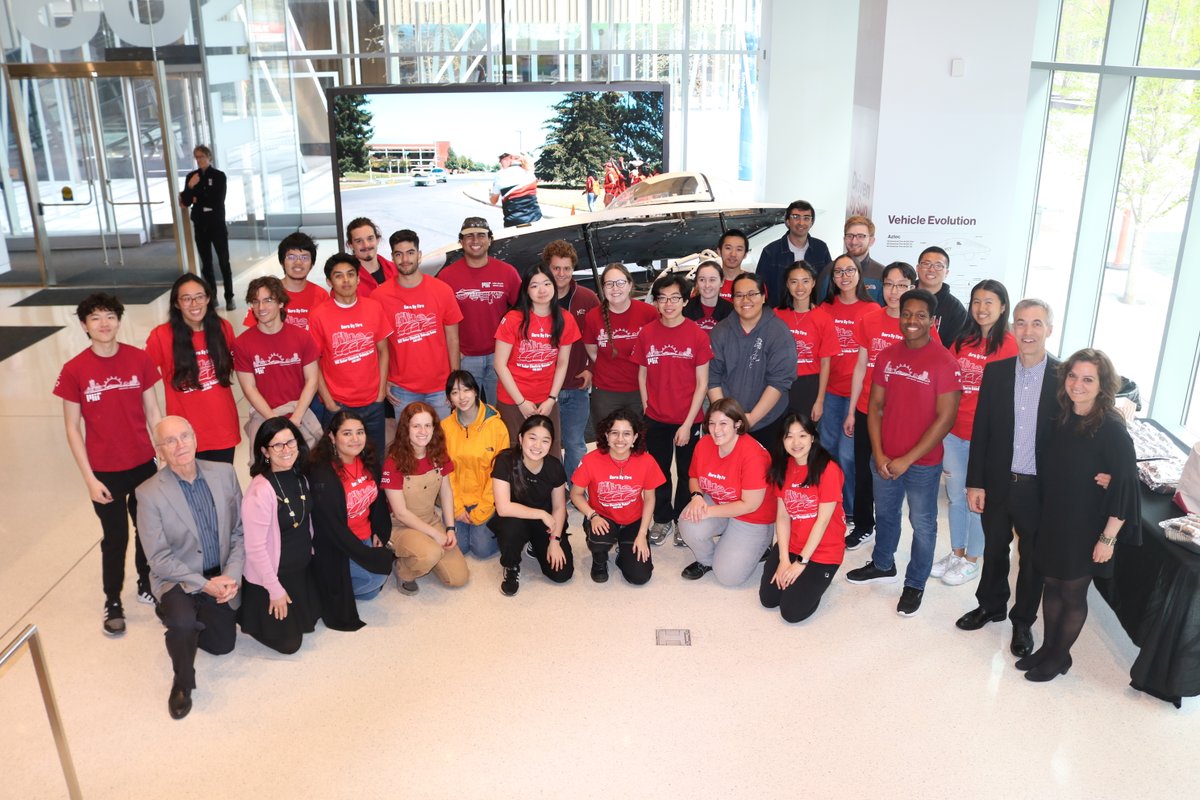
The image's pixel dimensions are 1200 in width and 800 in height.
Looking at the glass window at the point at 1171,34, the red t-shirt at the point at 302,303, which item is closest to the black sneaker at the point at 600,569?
the red t-shirt at the point at 302,303

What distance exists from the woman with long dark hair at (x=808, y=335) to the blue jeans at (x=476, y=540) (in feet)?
5.75

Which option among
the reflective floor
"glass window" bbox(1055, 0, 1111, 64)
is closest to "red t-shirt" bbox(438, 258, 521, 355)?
the reflective floor

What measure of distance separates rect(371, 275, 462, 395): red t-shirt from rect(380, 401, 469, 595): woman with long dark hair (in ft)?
1.74

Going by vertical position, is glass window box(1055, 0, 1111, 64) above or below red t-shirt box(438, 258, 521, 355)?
above

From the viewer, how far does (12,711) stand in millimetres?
4027

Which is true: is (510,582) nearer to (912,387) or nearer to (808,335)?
(808,335)

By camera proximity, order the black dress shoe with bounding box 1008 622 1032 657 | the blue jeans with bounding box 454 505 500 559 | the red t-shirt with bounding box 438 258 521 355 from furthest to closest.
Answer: the red t-shirt with bounding box 438 258 521 355 → the blue jeans with bounding box 454 505 500 559 → the black dress shoe with bounding box 1008 622 1032 657

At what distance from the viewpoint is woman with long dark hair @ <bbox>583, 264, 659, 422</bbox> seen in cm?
527

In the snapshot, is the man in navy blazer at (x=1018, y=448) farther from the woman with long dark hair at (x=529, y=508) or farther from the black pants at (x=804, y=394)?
the woman with long dark hair at (x=529, y=508)

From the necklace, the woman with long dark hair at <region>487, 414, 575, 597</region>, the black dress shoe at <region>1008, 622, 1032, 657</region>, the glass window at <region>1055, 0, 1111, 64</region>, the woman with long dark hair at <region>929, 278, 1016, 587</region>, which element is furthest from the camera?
the glass window at <region>1055, 0, 1111, 64</region>

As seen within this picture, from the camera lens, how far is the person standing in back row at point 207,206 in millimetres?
9922

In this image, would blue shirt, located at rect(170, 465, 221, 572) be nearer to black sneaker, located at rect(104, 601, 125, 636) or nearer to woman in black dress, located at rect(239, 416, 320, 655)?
woman in black dress, located at rect(239, 416, 320, 655)

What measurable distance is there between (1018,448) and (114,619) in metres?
4.16

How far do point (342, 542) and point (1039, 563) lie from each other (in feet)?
9.83
